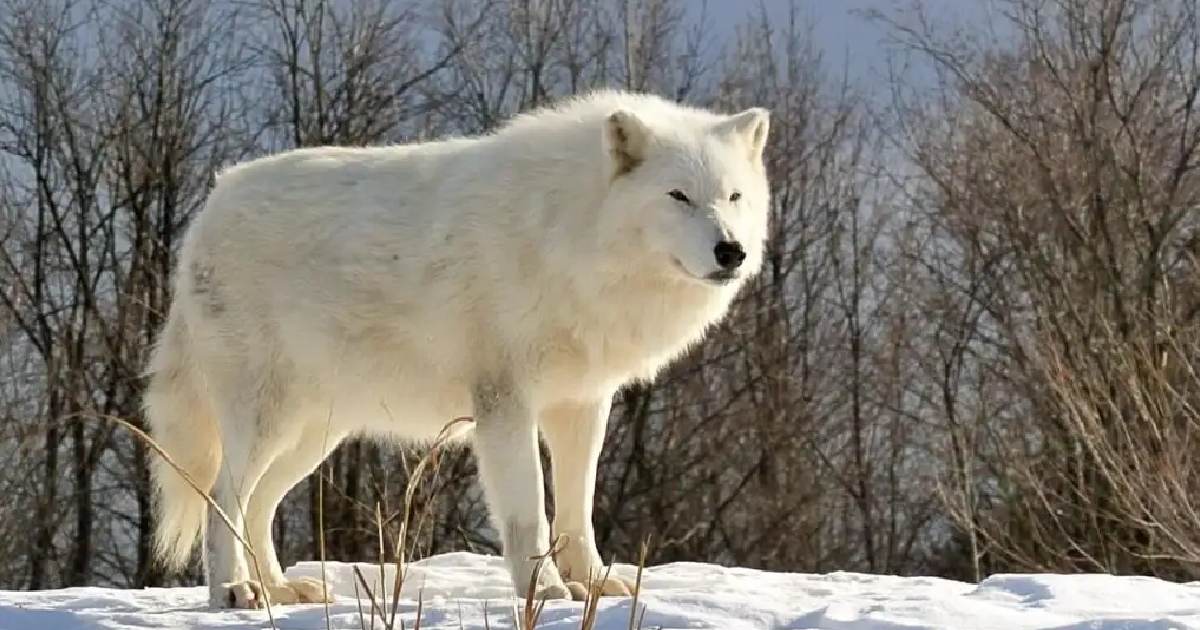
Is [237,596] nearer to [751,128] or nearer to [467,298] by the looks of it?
[467,298]

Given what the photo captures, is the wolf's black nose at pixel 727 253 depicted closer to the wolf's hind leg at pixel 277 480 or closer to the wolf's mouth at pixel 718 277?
the wolf's mouth at pixel 718 277

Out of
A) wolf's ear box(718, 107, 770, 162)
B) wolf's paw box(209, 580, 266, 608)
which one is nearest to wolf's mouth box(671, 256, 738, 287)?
wolf's ear box(718, 107, 770, 162)

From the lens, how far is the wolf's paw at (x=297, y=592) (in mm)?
5148

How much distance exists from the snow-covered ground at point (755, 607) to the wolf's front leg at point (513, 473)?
0.64 feet

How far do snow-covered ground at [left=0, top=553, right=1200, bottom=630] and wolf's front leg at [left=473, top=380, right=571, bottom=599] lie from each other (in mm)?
195

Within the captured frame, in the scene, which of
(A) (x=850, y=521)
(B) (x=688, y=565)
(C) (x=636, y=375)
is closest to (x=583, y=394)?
(C) (x=636, y=375)

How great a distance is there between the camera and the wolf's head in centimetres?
478

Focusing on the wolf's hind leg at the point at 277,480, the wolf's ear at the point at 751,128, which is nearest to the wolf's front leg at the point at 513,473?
the wolf's hind leg at the point at 277,480

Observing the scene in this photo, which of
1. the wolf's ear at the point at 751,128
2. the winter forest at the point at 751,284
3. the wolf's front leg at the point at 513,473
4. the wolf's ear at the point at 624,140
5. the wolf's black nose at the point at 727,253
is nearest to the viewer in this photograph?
the wolf's black nose at the point at 727,253

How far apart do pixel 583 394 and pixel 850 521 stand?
14742 mm

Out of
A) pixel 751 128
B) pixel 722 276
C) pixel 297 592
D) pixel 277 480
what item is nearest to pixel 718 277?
pixel 722 276

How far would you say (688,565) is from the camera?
237 inches

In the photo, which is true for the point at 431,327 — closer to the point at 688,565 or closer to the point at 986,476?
the point at 688,565

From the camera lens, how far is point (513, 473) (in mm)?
4895
